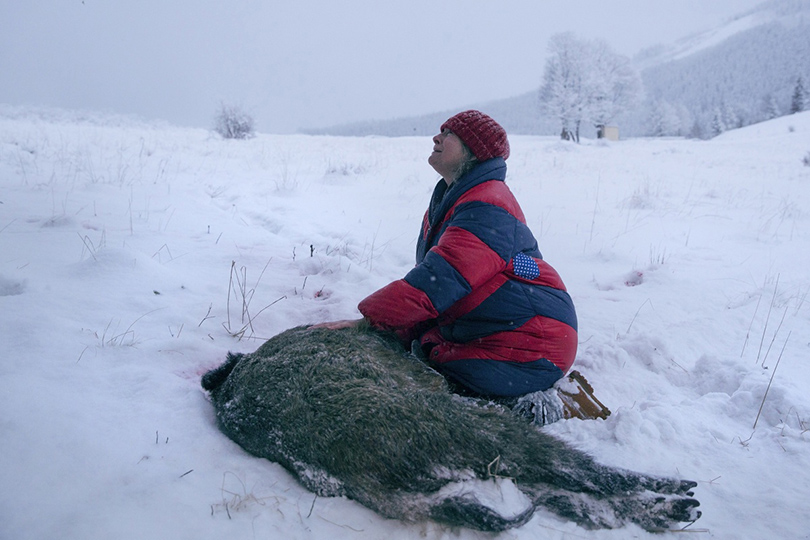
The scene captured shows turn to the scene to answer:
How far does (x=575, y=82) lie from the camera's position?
3381 cm

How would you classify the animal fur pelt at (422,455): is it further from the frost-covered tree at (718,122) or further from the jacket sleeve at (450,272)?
the frost-covered tree at (718,122)

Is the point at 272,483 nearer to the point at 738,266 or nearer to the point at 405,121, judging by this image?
the point at 738,266

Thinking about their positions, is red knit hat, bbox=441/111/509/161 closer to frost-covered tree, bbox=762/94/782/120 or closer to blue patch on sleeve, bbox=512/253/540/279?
blue patch on sleeve, bbox=512/253/540/279

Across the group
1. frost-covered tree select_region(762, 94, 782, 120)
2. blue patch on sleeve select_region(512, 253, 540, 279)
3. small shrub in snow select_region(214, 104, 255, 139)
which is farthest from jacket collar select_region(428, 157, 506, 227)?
frost-covered tree select_region(762, 94, 782, 120)

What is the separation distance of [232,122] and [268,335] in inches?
943

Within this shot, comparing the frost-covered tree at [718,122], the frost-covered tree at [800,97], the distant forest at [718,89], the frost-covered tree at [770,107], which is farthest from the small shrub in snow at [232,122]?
the frost-covered tree at [770,107]

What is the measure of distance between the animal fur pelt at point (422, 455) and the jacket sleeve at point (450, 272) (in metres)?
0.39

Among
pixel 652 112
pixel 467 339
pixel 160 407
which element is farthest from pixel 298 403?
pixel 652 112

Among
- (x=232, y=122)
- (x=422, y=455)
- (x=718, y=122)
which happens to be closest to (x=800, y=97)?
(x=718, y=122)

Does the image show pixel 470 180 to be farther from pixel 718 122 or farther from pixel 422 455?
pixel 718 122

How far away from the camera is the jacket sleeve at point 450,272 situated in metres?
2.15

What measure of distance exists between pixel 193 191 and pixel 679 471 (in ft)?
23.2

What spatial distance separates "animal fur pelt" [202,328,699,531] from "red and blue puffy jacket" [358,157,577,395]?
436 mm

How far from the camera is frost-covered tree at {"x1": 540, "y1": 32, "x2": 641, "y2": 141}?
110 feet
